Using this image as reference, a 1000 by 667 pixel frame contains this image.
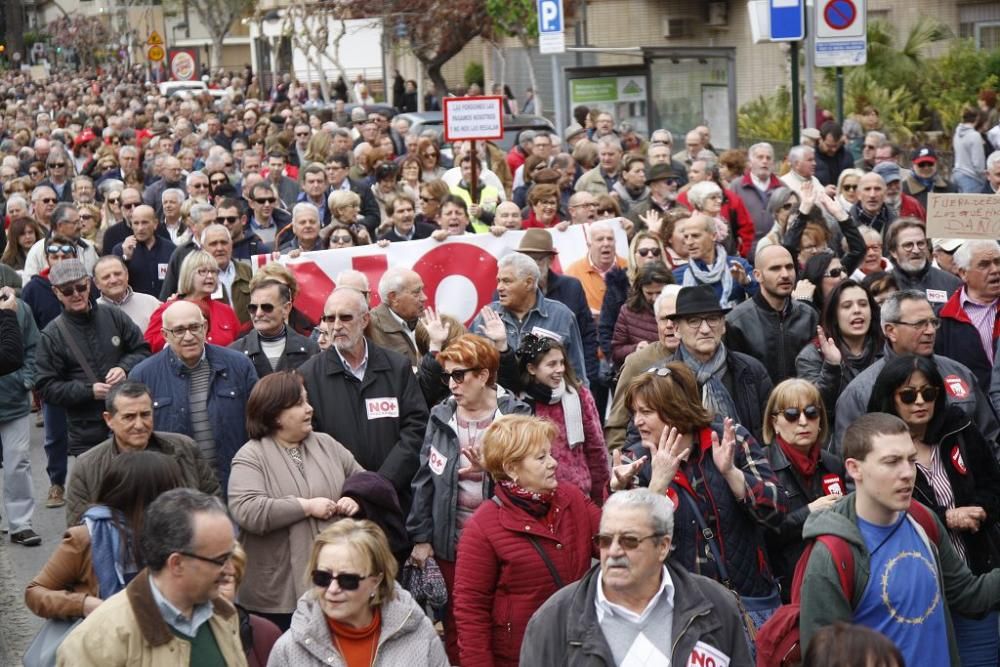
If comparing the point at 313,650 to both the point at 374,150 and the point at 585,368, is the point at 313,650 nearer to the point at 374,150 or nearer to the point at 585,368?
the point at 585,368

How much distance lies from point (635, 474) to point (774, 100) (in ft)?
85.5

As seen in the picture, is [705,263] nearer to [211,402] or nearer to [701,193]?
[701,193]

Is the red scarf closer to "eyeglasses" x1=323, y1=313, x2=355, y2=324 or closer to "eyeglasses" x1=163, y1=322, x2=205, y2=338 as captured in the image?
"eyeglasses" x1=323, y1=313, x2=355, y2=324

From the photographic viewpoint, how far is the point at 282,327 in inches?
358

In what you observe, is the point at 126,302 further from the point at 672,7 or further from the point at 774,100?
the point at 672,7

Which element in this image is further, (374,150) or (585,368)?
(374,150)

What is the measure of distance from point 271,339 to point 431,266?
2.60 meters

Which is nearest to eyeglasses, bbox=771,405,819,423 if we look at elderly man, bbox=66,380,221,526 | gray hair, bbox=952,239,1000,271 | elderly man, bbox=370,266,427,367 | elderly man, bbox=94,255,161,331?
elderly man, bbox=66,380,221,526

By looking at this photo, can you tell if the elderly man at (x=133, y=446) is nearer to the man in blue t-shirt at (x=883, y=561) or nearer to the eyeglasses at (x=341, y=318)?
the eyeglasses at (x=341, y=318)

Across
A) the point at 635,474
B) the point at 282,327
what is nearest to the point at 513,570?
the point at 635,474

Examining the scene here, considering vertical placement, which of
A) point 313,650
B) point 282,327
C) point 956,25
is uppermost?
point 956,25

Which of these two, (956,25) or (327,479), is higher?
(956,25)

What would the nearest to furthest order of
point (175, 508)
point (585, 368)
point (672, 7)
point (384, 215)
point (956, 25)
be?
1. point (175, 508)
2. point (585, 368)
3. point (384, 215)
4. point (956, 25)
5. point (672, 7)

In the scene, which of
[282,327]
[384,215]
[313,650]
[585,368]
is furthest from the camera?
[384,215]
